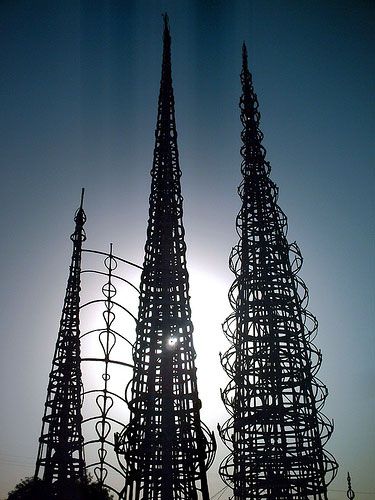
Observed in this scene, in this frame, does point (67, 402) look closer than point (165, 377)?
No

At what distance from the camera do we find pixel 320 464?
83.1 ft

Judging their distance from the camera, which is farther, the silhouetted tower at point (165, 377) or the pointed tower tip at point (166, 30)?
the pointed tower tip at point (166, 30)

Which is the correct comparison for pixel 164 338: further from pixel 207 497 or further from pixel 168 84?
pixel 168 84

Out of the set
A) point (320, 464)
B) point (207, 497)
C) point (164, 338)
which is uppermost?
point (164, 338)

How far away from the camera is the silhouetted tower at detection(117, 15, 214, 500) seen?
21.4 meters

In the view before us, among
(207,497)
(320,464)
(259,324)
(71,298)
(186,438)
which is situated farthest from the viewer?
(71,298)

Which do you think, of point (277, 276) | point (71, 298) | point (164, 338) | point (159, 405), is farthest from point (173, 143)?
point (71, 298)

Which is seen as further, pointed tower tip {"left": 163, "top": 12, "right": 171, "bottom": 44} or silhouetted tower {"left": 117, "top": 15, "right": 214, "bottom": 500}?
pointed tower tip {"left": 163, "top": 12, "right": 171, "bottom": 44}

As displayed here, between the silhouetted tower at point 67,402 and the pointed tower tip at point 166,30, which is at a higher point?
the pointed tower tip at point 166,30

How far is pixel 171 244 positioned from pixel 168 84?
10884mm

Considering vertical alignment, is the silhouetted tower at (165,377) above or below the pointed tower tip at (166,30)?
below

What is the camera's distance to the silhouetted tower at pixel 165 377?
70.2 feet

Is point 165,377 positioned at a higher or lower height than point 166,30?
lower

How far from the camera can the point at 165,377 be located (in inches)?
830
